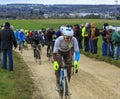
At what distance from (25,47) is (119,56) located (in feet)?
51.7

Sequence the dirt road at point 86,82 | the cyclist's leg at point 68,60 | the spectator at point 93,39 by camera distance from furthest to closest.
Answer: the spectator at point 93,39, the dirt road at point 86,82, the cyclist's leg at point 68,60

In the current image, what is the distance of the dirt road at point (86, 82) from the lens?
14.2 meters

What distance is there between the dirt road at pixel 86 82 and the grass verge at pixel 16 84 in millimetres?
282

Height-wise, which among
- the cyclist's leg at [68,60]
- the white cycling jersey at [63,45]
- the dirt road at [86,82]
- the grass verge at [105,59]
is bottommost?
the grass verge at [105,59]

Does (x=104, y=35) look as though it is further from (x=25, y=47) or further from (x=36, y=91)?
(x=25, y=47)

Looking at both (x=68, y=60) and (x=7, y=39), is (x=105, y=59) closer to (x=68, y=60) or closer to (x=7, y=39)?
(x=7, y=39)

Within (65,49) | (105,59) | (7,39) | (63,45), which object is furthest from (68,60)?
(105,59)

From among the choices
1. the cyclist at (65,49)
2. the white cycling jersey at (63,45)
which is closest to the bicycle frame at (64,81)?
the cyclist at (65,49)

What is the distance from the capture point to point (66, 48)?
12.3 m

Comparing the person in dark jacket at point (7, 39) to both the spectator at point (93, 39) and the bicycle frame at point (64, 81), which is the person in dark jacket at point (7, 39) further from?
the spectator at point (93, 39)

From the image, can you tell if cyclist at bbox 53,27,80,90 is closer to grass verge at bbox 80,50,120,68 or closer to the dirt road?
the dirt road

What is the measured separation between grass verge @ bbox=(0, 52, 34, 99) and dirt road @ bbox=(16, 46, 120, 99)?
0.28 m

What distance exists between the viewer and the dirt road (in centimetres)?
1424

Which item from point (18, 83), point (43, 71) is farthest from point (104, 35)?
point (18, 83)
